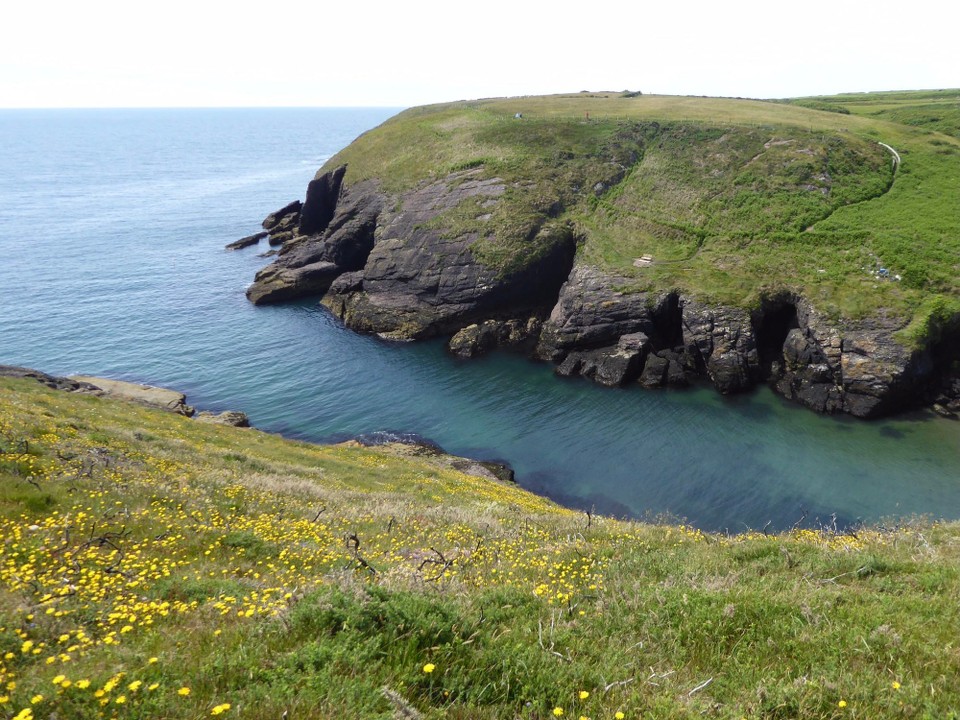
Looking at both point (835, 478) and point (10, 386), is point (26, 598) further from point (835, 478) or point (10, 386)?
point (835, 478)

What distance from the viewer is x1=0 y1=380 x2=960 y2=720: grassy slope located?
20.1ft

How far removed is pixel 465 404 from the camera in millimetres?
45406

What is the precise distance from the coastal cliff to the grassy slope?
30866mm

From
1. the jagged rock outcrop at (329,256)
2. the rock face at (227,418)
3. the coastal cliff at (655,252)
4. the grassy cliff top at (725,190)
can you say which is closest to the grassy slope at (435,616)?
the rock face at (227,418)

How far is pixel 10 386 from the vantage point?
107 ft

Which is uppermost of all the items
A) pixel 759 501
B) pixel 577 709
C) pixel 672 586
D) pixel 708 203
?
pixel 708 203

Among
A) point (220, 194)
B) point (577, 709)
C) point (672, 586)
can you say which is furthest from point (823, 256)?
point (220, 194)

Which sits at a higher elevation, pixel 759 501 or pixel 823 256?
pixel 823 256

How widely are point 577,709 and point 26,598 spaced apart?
26.6ft

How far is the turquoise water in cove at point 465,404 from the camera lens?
108ft

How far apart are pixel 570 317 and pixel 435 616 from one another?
46457 mm

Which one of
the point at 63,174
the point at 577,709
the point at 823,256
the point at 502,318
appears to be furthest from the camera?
the point at 63,174

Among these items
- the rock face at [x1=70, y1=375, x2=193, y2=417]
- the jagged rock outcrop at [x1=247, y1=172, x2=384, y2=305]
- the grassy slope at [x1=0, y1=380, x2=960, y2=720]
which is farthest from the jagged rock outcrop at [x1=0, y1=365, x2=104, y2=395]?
the jagged rock outcrop at [x1=247, y1=172, x2=384, y2=305]

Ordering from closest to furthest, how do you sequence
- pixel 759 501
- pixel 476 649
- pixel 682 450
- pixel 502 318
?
1. pixel 476 649
2. pixel 759 501
3. pixel 682 450
4. pixel 502 318
